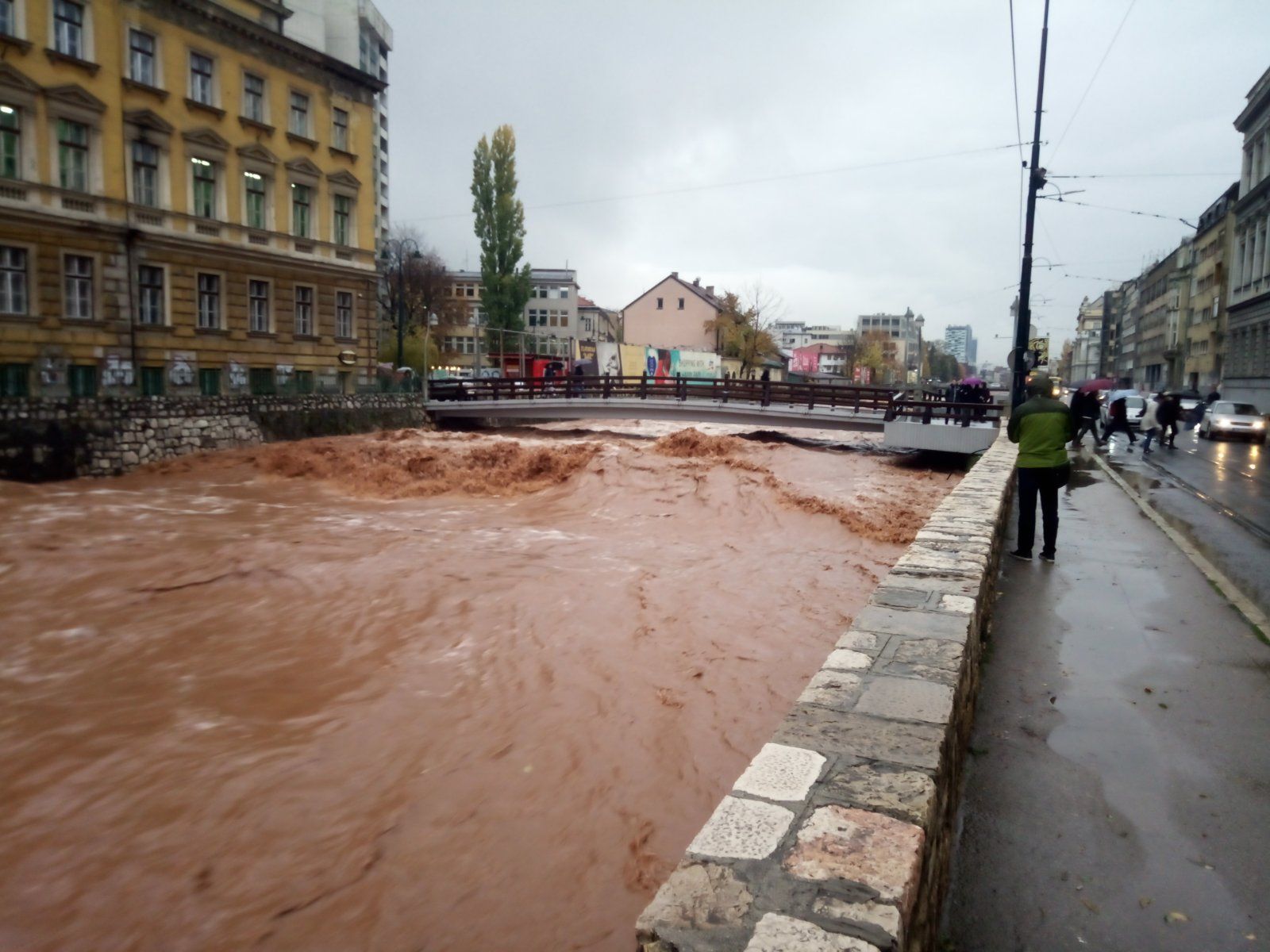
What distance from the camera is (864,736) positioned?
313 cm

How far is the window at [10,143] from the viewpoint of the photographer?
22.6 meters

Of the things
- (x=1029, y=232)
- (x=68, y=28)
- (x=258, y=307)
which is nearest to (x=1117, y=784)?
(x=1029, y=232)

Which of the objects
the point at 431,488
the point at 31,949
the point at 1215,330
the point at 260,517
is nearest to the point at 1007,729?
the point at 31,949

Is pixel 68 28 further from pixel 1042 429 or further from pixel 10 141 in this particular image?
pixel 1042 429

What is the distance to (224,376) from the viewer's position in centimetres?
2836

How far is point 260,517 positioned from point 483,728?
40.6 feet

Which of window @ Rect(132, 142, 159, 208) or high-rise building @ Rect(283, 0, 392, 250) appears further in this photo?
high-rise building @ Rect(283, 0, 392, 250)

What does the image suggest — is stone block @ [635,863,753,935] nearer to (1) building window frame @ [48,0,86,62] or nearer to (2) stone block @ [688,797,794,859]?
(2) stone block @ [688,797,794,859]

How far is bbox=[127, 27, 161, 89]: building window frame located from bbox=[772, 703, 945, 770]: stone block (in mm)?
30049

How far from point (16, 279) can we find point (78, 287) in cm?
162

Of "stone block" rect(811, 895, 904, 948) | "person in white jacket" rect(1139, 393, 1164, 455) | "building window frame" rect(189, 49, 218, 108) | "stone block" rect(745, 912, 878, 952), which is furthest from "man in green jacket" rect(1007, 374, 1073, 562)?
"building window frame" rect(189, 49, 218, 108)

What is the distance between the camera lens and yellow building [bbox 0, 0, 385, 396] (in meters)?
23.1

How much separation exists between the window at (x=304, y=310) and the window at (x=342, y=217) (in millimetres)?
2673

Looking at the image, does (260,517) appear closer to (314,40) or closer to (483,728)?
(483,728)
